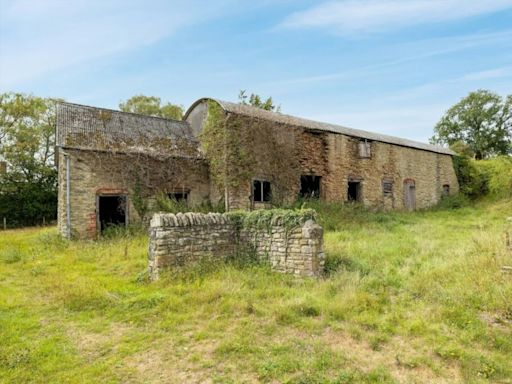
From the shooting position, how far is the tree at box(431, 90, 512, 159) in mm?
36250

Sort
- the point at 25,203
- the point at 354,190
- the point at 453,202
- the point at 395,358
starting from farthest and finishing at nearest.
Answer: the point at 25,203, the point at 453,202, the point at 354,190, the point at 395,358

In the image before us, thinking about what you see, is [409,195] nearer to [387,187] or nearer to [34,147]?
[387,187]

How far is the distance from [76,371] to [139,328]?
120 cm

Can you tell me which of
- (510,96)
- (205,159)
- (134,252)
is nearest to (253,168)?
(205,159)

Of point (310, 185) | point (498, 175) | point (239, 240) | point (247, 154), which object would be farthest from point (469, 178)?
point (239, 240)

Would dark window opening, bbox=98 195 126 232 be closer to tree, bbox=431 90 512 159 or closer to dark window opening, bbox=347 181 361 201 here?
dark window opening, bbox=347 181 361 201

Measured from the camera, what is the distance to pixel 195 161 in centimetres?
1460

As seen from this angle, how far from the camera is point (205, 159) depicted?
14719 mm

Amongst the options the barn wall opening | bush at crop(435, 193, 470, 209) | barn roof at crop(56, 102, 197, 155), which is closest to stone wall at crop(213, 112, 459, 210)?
bush at crop(435, 193, 470, 209)

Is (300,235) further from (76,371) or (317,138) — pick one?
(317,138)

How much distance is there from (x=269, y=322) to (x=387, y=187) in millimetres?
16344

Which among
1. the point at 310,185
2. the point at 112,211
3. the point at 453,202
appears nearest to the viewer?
the point at 112,211

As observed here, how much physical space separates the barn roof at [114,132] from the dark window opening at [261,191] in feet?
12.0

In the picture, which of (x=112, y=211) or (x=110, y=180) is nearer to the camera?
(x=110, y=180)
